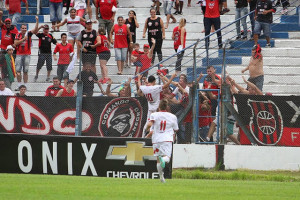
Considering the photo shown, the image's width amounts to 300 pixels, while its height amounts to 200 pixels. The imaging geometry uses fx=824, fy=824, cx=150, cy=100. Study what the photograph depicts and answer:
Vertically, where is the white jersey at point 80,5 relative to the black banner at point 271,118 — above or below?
above

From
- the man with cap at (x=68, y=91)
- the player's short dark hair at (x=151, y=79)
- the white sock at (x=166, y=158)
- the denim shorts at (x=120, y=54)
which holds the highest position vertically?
the denim shorts at (x=120, y=54)

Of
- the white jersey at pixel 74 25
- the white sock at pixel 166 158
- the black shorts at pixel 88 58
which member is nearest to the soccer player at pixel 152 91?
the black shorts at pixel 88 58

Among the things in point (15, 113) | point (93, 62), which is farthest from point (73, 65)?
point (15, 113)

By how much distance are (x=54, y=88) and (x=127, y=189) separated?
741 centimetres

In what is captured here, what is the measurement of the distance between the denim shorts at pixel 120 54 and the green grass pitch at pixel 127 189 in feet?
20.6

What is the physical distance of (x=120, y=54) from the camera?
24.0 m

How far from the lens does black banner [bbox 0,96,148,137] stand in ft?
68.4

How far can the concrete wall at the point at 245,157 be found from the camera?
20.2 m

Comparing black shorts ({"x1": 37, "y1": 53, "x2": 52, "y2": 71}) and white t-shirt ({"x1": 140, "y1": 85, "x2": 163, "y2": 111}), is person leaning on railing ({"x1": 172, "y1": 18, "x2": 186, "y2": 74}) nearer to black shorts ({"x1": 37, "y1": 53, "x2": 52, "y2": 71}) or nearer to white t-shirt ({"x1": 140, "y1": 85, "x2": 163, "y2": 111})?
white t-shirt ({"x1": 140, "y1": 85, "x2": 163, "y2": 111})

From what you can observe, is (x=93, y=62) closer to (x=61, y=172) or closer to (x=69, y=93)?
(x=69, y=93)

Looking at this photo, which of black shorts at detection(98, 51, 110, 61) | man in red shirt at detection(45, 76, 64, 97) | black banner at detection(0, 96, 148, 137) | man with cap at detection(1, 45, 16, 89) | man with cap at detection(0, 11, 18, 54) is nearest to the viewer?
black banner at detection(0, 96, 148, 137)

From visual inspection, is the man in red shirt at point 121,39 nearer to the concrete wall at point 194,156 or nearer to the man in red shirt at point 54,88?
the man in red shirt at point 54,88

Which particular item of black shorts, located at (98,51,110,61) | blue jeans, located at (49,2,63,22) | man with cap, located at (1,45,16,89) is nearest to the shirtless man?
black shorts, located at (98,51,110,61)

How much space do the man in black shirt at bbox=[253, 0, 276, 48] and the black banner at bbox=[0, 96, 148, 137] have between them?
517 cm
